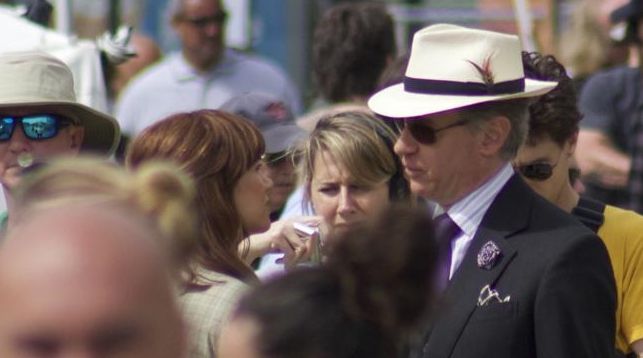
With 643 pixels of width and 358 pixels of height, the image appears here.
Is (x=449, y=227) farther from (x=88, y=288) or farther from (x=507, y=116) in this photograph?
(x=88, y=288)

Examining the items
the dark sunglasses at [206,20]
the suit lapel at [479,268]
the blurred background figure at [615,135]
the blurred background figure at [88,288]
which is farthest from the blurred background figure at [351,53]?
the blurred background figure at [88,288]

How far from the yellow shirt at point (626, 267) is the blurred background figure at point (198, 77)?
4.14 meters

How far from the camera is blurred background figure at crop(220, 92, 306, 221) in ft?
17.9

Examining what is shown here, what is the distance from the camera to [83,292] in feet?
4.67

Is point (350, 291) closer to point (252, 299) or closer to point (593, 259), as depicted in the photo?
point (252, 299)

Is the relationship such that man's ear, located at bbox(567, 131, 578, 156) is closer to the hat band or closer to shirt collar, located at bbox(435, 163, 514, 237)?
the hat band

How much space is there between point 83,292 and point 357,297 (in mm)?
740

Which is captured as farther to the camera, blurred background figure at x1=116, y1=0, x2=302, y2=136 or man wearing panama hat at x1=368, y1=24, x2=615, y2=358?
blurred background figure at x1=116, y1=0, x2=302, y2=136

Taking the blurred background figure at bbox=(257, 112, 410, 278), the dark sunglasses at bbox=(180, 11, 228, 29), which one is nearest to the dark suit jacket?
the blurred background figure at bbox=(257, 112, 410, 278)

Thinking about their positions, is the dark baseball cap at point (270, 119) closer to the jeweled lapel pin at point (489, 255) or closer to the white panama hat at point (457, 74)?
the white panama hat at point (457, 74)

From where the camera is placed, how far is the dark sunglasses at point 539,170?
457 cm

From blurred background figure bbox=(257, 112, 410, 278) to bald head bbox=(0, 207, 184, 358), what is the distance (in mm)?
3133

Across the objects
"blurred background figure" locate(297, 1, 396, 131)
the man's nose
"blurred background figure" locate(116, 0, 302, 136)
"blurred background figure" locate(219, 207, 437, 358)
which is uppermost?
"blurred background figure" locate(219, 207, 437, 358)

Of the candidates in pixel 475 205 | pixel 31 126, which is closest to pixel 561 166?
pixel 475 205
